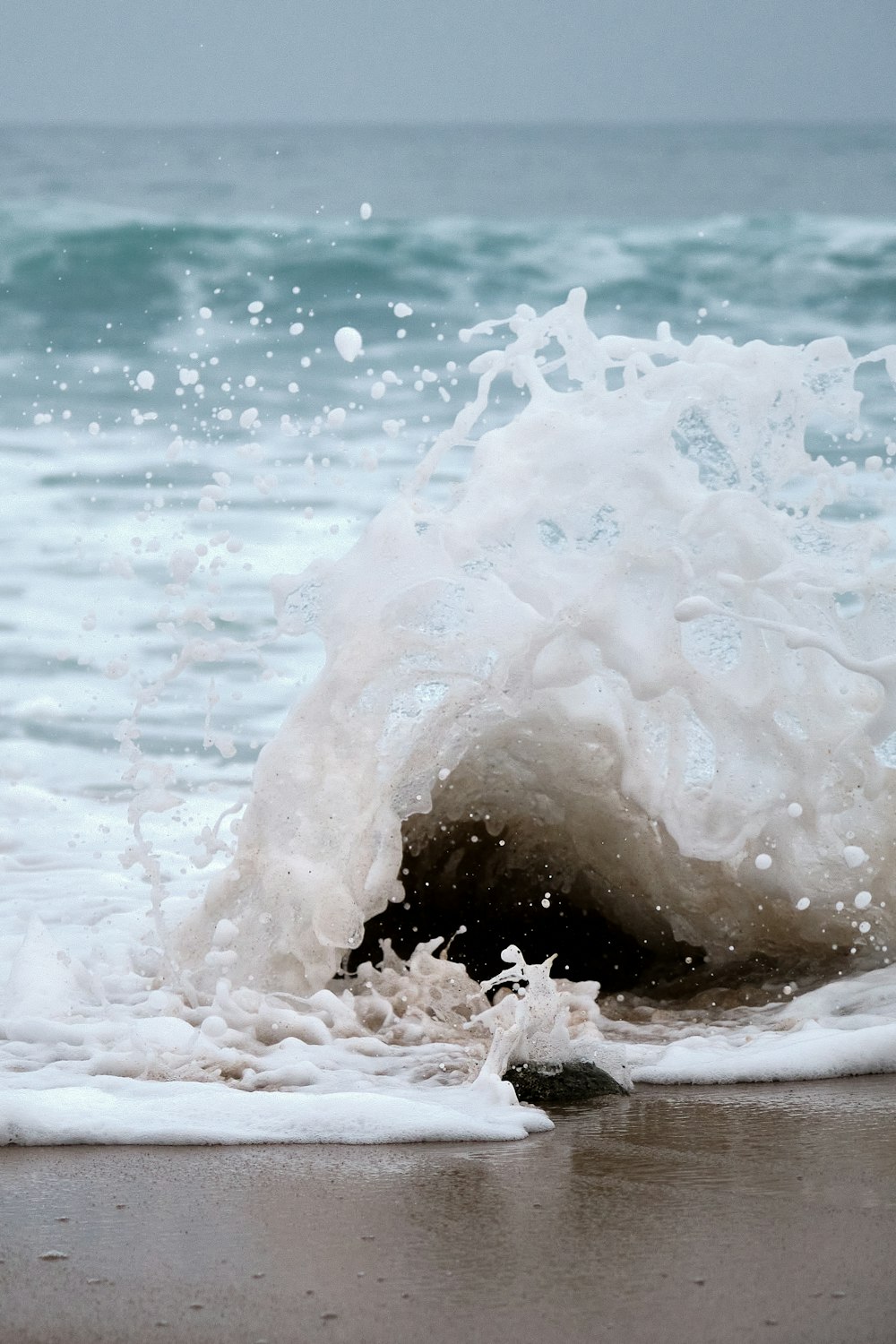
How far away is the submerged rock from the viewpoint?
2.70 metres

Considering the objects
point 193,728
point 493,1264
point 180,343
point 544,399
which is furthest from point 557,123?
point 493,1264

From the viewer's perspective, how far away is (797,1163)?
7.47 ft

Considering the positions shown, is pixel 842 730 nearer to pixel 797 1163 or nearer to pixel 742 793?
pixel 742 793

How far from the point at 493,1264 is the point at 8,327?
51.1ft

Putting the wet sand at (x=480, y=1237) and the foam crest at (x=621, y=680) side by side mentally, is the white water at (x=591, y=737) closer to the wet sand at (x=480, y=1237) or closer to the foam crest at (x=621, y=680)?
the foam crest at (x=621, y=680)

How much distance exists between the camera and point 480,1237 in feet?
6.45

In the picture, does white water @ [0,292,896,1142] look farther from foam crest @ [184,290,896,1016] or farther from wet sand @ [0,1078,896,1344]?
wet sand @ [0,1078,896,1344]

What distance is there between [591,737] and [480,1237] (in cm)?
191

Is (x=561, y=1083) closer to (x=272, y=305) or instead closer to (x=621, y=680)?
(x=621, y=680)

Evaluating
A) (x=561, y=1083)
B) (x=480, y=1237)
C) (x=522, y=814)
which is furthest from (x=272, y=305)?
(x=480, y=1237)

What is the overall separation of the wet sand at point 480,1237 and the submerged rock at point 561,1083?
8 centimetres

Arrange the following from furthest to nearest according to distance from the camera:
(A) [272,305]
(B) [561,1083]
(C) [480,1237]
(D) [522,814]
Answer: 1. (A) [272,305]
2. (D) [522,814]
3. (B) [561,1083]
4. (C) [480,1237]

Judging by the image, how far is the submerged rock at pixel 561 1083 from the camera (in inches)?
106

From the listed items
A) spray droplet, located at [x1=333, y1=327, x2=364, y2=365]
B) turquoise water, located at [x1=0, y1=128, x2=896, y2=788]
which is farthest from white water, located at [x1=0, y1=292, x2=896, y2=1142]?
turquoise water, located at [x1=0, y1=128, x2=896, y2=788]
